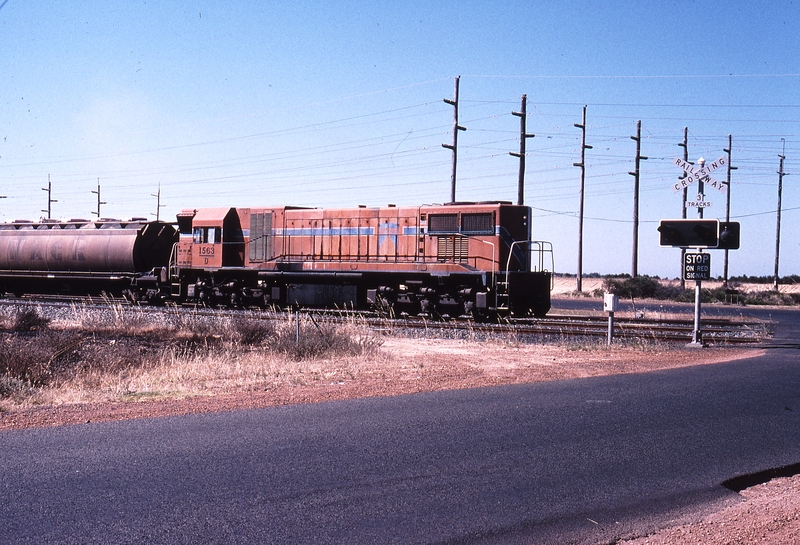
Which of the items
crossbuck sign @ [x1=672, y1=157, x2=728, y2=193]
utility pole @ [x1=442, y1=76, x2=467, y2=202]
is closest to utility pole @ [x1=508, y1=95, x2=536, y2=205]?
utility pole @ [x1=442, y1=76, x2=467, y2=202]

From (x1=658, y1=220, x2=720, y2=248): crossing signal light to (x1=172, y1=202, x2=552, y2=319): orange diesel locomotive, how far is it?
5371mm

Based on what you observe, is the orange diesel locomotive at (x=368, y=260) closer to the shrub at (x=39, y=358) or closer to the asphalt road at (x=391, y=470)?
the shrub at (x=39, y=358)

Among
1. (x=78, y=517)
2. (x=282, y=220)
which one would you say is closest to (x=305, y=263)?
(x=282, y=220)

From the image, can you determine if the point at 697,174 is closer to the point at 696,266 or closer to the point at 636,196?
the point at 696,266

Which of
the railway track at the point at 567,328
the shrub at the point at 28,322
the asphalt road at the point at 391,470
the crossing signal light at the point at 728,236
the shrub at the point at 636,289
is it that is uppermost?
the crossing signal light at the point at 728,236

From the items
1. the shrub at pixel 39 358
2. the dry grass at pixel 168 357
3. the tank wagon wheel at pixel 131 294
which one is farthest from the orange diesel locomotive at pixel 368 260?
the shrub at pixel 39 358

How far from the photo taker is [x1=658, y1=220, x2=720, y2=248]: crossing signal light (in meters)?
17.4

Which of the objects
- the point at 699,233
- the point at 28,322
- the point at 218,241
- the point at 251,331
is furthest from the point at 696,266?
the point at 218,241

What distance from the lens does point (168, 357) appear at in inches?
587

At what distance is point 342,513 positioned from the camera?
196 inches

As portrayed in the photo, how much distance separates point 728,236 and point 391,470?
13.7 metres

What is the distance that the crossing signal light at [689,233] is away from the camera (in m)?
17.4

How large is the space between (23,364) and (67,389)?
1.71 m

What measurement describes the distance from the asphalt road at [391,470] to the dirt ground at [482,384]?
1.10 ft
